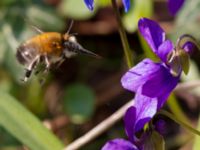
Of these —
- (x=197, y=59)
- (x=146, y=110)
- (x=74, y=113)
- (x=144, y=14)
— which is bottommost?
(x=197, y=59)

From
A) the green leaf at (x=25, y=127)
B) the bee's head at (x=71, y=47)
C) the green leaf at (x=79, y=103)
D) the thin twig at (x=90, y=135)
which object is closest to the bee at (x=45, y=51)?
the bee's head at (x=71, y=47)

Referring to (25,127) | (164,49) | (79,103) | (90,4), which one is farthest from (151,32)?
(79,103)

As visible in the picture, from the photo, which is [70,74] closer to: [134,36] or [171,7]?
[134,36]

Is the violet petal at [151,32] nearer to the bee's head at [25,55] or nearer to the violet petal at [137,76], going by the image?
the violet petal at [137,76]

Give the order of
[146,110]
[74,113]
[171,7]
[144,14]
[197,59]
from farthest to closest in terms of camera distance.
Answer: [197,59] → [74,113] → [144,14] → [171,7] → [146,110]

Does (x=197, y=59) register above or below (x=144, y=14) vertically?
below

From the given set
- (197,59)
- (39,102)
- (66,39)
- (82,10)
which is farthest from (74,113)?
(66,39)
